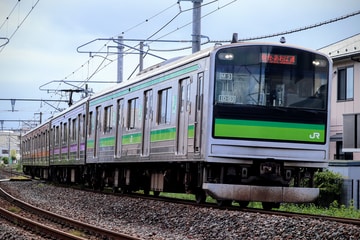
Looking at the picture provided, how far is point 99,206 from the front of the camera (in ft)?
54.7

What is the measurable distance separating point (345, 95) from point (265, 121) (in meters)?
16.1

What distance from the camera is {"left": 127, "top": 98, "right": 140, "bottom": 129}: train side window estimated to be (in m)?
17.0

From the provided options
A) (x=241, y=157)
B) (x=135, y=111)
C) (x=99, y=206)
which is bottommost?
(x=99, y=206)

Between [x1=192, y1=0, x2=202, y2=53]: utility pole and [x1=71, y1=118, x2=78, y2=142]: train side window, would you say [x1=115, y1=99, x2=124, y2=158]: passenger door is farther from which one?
[x1=71, y1=118, x2=78, y2=142]: train side window

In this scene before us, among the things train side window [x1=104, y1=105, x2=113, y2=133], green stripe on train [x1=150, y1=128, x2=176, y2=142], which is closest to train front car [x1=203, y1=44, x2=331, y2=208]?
green stripe on train [x1=150, y1=128, x2=176, y2=142]

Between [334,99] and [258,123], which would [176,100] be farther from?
[334,99]

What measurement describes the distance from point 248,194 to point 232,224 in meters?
1.68

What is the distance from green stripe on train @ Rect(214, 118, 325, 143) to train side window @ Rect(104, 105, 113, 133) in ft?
25.8

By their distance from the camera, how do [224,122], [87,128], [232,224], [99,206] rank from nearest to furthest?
[232,224]
[224,122]
[99,206]
[87,128]

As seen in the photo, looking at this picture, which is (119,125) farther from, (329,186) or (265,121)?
(265,121)

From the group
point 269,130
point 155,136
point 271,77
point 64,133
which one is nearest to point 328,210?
point 155,136

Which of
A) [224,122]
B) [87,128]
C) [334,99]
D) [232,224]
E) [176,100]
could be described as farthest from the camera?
[334,99]

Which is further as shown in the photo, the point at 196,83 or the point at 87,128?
the point at 87,128

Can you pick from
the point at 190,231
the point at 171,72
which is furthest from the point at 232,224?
the point at 171,72
